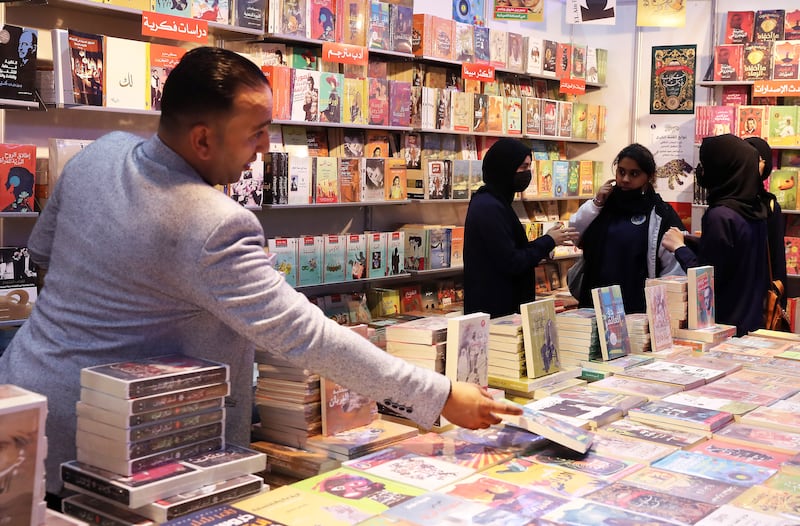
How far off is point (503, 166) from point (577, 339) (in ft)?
4.94

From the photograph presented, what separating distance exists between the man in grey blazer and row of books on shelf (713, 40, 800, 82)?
5.93 m

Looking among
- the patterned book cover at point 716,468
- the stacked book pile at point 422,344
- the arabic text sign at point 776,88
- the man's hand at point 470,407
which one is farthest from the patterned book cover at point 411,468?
the arabic text sign at point 776,88

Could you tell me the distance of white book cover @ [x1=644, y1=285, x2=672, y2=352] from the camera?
3508mm

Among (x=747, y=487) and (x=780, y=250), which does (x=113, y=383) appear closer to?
(x=747, y=487)

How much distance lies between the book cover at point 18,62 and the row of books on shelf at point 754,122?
16.8 ft

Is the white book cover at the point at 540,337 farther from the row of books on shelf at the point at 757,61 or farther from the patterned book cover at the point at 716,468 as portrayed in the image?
the row of books on shelf at the point at 757,61

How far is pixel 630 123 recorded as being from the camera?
814cm

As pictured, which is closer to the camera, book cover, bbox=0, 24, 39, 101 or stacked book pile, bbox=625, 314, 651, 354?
stacked book pile, bbox=625, 314, 651, 354

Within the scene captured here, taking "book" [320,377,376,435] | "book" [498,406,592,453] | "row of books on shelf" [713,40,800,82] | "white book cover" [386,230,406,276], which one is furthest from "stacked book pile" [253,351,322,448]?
"row of books on shelf" [713,40,800,82]

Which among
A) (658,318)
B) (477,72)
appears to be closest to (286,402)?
(658,318)

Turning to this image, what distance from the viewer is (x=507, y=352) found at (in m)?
2.89

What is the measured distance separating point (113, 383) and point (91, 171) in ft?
1.63

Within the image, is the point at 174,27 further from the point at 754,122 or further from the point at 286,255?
the point at 754,122

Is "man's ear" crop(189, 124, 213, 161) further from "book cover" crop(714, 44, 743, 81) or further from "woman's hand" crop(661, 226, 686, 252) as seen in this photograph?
"book cover" crop(714, 44, 743, 81)
